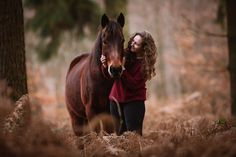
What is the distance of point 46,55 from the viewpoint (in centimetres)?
1705

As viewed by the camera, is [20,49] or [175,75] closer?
[20,49]

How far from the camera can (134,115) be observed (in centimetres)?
807

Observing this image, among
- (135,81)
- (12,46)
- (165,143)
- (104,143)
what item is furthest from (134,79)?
(165,143)

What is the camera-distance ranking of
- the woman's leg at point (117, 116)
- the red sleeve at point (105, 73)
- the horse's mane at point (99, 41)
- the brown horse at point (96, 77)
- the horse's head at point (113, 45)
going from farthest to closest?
1. the red sleeve at point (105, 73)
2. the woman's leg at point (117, 116)
3. the horse's mane at point (99, 41)
4. the brown horse at point (96, 77)
5. the horse's head at point (113, 45)

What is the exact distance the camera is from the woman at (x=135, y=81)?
8.07m

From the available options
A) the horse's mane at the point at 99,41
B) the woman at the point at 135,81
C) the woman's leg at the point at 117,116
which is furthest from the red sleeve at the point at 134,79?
the horse's mane at the point at 99,41

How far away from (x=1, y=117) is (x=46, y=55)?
11.1 m

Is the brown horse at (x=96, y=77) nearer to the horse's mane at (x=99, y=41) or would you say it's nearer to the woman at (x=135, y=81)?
the horse's mane at (x=99, y=41)

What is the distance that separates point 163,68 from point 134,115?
51.2 ft

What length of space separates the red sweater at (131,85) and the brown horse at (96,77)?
0.29 metres

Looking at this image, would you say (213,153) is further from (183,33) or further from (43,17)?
(183,33)

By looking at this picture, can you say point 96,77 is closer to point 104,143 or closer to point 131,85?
point 131,85

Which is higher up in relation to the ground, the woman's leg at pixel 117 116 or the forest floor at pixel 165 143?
the woman's leg at pixel 117 116

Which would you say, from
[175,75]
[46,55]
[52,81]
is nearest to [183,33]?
[175,75]
